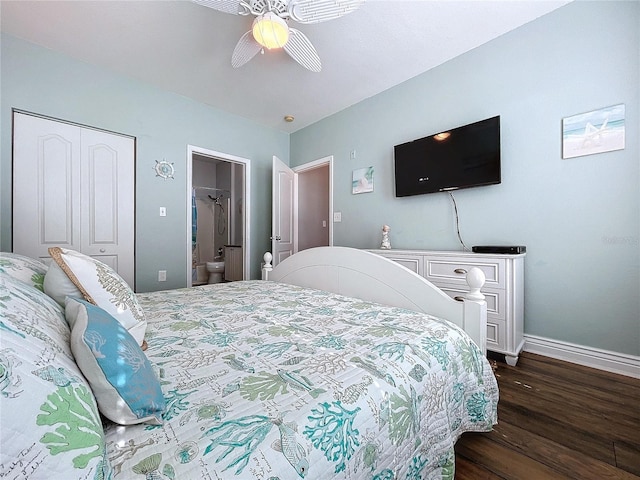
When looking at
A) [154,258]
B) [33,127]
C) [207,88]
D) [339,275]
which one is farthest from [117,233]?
[339,275]

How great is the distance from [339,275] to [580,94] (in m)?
2.16

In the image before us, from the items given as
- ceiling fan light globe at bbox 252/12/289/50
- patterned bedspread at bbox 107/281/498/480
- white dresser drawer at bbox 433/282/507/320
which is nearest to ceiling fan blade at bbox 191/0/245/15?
ceiling fan light globe at bbox 252/12/289/50

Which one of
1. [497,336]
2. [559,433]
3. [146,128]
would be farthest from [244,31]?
[559,433]

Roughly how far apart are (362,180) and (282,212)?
120 centimetres

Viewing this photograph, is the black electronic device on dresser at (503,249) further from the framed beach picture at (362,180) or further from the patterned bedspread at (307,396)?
the framed beach picture at (362,180)

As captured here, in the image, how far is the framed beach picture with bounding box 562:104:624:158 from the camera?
183 cm

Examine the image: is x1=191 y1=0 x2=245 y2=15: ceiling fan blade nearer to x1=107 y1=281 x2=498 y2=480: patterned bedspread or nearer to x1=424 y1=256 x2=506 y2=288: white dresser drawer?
x1=107 y1=281 x2=498 y2=480: patterned bedspread

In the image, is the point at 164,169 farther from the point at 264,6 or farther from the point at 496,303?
the point at 496,303

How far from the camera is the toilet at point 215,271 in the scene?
4.91 metres

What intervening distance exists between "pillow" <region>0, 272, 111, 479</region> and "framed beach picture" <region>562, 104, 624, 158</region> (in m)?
2.84

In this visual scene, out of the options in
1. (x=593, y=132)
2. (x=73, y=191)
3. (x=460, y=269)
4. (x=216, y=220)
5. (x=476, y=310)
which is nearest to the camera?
(x=476, y=310)

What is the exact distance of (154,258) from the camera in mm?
3100

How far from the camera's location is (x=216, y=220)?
5.81 meters

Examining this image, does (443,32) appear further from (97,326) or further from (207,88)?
(97,326)
